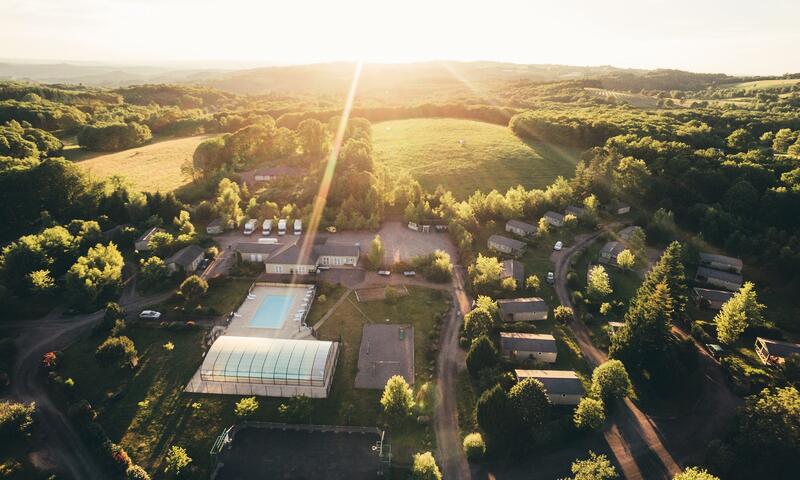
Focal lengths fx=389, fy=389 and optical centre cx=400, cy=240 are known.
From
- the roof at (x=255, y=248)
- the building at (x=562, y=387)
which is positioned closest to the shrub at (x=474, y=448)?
the building at (x=562, y=387)

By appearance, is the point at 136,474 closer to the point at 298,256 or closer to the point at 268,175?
the point at 298,256

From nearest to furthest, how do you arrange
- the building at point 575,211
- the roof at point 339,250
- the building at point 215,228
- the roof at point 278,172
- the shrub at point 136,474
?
the shrub at point 136,474, the roof at point 339,250, the building at point 215,228, the building at point 575,211, the roof at point 278,172

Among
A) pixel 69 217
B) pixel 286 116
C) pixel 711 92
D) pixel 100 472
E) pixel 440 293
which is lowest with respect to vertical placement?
pixel 100 472

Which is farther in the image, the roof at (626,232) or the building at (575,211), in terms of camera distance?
the building at (575,211)

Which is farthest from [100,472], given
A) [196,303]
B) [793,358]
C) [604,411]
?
[793,358]

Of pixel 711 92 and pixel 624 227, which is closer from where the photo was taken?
pixel 624 227

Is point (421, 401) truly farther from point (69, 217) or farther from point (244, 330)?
point (69, 217)

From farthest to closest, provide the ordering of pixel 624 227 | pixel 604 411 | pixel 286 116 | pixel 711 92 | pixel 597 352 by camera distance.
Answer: pixel 711 92 → pixel 286 116 → pixel 624 227 → pixel 597 352 → pixel 604 411

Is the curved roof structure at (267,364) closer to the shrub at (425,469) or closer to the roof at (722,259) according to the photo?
the shrub at (425,469)
